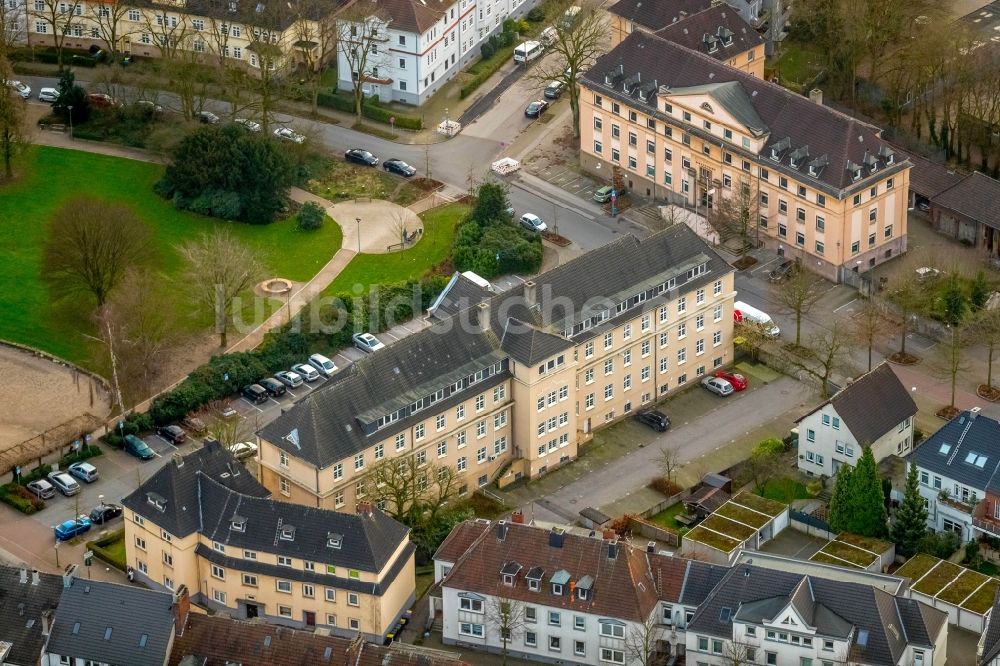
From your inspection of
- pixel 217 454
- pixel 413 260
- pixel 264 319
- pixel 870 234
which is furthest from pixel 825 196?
pixel 217 454

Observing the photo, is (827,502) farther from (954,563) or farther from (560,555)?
(560,555)

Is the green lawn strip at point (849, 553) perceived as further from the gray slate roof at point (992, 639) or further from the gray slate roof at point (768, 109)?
the gray slate roof at point (768, 109)

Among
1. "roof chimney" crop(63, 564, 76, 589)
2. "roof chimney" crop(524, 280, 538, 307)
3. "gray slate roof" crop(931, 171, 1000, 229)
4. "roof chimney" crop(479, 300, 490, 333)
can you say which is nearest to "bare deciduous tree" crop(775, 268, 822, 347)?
"gray slate roof" crop(931, 171, 1000, 229)

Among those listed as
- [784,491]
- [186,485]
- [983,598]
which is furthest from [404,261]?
[983,598]

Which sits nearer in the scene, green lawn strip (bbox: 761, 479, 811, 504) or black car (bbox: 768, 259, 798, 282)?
green lawn strip (bbox: 761, 479, 811, 504)

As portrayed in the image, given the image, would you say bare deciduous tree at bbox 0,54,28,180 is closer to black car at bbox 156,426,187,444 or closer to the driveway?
black car at bbox 156,426,187,444
